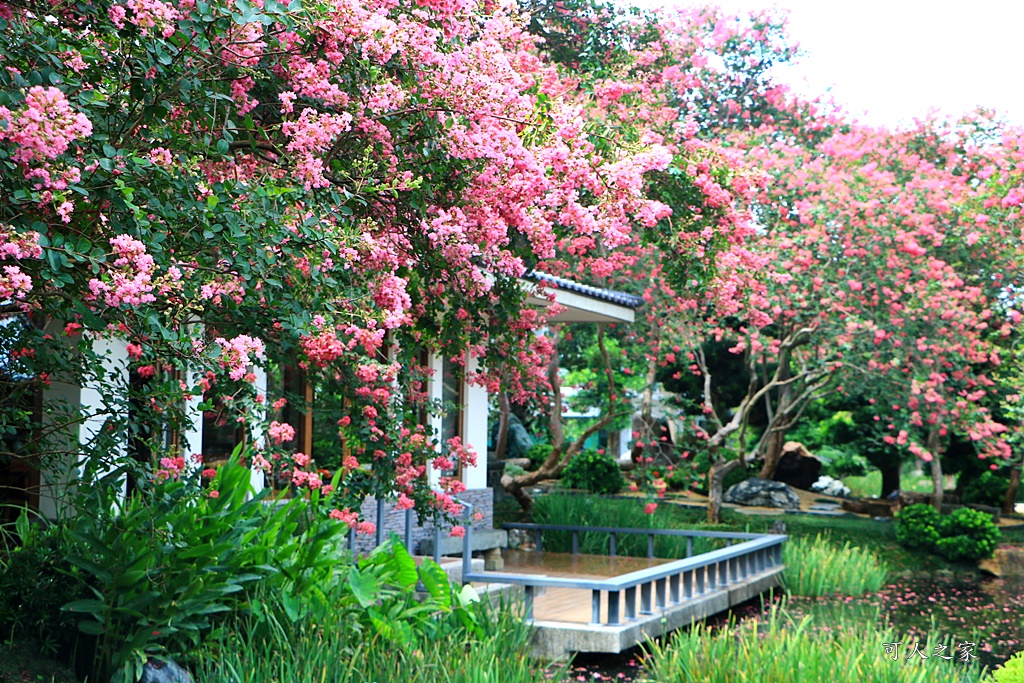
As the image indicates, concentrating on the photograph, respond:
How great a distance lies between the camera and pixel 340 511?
6664 mm

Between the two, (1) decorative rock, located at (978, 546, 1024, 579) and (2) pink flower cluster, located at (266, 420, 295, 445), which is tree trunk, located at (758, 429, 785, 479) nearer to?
(1) decorative rock, located at (978, 546, 1024, 579)

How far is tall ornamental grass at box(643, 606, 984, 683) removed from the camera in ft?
19.5

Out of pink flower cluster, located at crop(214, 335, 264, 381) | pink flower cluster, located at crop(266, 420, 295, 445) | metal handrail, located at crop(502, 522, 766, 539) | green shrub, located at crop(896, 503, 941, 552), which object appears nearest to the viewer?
pink flower cluster, located at crop(214, 335, 264, 381)

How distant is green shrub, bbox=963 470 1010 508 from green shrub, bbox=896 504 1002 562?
15.3 feet

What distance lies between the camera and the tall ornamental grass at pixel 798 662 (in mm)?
5941

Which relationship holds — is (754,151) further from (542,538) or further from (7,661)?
(7,661)

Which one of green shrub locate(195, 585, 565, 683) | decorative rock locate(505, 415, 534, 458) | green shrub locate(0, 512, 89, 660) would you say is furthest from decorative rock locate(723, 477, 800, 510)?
green shrub locate(0, 512, 89, 660)

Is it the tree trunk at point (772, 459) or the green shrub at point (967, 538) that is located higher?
the tree trunk at point (772, 459)

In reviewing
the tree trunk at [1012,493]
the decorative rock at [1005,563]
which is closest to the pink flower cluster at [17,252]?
the decorative rock at [1005,563]

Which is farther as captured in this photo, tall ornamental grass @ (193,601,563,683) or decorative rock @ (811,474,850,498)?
decorative rock @ (811,474,850,498)

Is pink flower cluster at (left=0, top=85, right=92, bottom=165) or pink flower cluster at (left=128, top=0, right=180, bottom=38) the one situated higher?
pink flower cluster at (left=128, top=0, right=180, bottom=38)

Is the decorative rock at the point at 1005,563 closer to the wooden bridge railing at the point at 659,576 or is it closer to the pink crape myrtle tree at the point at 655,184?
the wooden bridge railing at the point at 659,576

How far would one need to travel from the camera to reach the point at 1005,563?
53.8 feet

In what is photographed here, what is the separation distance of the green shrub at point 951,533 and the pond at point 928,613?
21.7 inches
